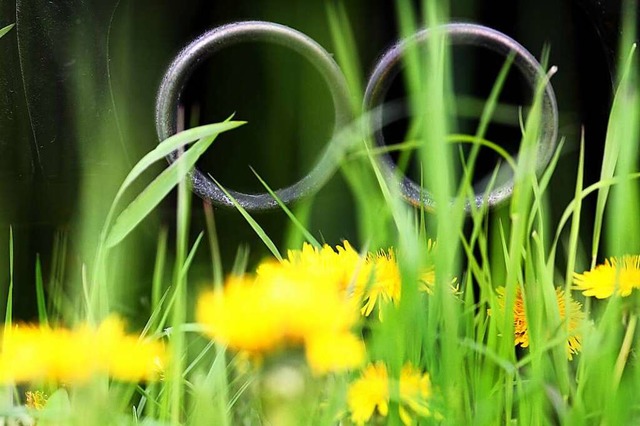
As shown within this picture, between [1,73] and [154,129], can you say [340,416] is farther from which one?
[1,73]

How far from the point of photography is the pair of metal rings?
1.18 m

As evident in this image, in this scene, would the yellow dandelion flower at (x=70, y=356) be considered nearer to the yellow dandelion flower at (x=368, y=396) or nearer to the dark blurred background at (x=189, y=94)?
the yellow dandelion flower at (x=368, y=396)

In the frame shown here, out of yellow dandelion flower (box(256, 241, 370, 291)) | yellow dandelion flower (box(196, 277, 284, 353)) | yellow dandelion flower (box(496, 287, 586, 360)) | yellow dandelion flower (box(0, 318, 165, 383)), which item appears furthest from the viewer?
yellow dandelion flower (box(496, 287, 586, 360))

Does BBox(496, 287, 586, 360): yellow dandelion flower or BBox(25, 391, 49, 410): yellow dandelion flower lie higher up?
BBox(496, 287, 586, 360): yellow dandelion flower

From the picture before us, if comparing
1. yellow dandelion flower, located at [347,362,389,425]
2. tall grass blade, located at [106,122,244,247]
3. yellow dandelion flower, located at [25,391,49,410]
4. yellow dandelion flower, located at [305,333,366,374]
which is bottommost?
yellow dandelion flower, located at [25,391,49,410]

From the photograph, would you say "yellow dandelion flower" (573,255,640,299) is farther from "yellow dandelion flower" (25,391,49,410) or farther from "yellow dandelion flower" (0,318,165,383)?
"yellow dandelion flower" (25,391,49,410)

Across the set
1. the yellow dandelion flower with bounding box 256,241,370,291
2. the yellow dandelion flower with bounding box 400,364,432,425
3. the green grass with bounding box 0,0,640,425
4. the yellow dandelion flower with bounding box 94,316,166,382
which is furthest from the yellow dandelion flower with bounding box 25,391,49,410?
the yellow dandelion flower with bounding box 400,364,432,425

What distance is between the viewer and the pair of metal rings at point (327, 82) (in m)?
1.18

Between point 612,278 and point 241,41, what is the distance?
538 mm

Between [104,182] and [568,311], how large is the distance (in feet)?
1.77

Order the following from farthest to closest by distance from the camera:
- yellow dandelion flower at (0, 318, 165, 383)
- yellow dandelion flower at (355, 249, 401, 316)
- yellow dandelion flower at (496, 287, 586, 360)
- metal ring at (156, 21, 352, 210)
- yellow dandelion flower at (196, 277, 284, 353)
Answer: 1. metal ring at (156, 21, 352, 210)
2. yellow dandelion flower at (496, 287, 586, 360)
3. yellow dandelion flower at (355, 249, 401, 316)
4. yellow dandelion flower at (0, 318, 165, 383)
5. yellow dandelion flower at (196, 277, 284, 353)

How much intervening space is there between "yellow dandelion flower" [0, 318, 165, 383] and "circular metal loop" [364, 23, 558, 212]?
0.52 m

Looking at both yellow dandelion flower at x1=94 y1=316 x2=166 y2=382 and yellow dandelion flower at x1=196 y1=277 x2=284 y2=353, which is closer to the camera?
yellow dandelion flower at x1=196 y1=277 x2=284 y2=353

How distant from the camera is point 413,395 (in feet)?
2.52
